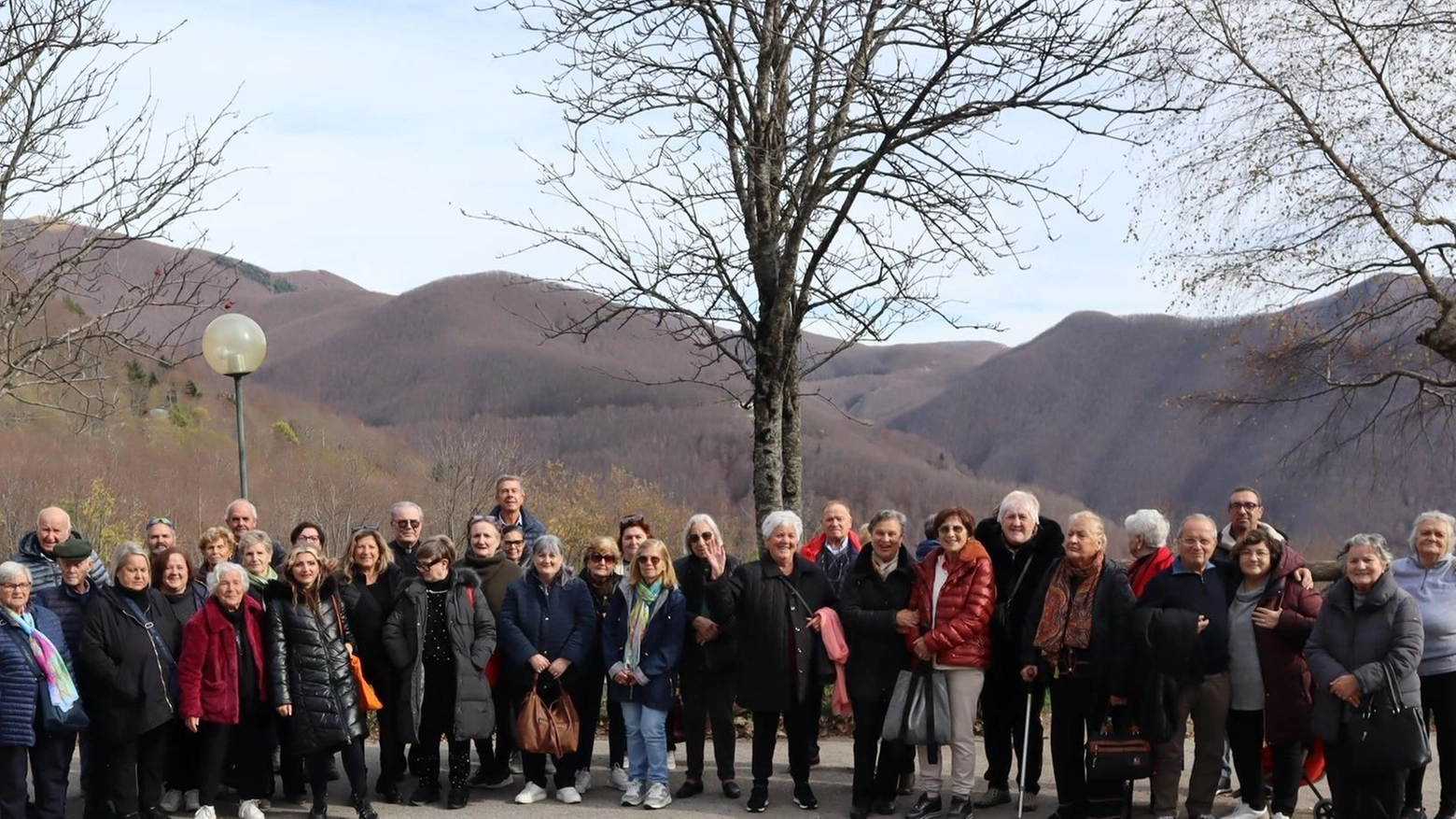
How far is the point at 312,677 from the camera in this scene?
818 cm

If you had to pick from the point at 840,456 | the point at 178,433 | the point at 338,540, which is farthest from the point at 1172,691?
the point at 840,456

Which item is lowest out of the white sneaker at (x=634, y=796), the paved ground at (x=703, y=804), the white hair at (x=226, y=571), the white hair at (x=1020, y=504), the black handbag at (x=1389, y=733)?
the paved ground at (x=703, y=804)

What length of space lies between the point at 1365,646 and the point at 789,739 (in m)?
3.26

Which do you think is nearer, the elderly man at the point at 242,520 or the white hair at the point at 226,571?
the white hair at the point at 226,571

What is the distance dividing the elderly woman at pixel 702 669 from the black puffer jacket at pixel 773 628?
120 millimetres

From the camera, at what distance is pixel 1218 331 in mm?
18656

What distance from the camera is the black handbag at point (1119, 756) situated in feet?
24.4

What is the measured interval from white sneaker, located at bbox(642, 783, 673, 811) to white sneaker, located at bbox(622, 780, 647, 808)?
0.27 ft

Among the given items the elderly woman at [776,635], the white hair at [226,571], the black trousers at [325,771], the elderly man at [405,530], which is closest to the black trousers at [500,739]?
the black trousers at [325,771]

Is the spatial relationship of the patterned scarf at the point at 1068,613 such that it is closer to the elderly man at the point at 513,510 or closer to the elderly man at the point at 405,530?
the elderly man at the point at 513,510

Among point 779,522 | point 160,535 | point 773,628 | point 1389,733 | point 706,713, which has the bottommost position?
point 706,713

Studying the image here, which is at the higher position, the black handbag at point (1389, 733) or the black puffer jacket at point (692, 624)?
the black puffer jacket at point (692, 624)

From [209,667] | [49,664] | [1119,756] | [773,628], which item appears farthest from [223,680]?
[1119,756]

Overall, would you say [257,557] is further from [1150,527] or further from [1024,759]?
[1150,527]
